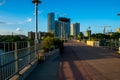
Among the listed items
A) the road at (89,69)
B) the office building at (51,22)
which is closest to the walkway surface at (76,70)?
the road at (89,69)

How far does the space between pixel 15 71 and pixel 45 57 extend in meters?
9.69

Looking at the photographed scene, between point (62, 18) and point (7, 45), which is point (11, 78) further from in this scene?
point (62, 18)

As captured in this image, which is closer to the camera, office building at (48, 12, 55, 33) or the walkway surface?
the walkway surface

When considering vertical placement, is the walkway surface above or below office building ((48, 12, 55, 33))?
below

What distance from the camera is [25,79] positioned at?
11.5 meters

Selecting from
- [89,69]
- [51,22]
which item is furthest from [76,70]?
[51,22]

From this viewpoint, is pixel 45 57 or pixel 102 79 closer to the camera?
pixel 102 79

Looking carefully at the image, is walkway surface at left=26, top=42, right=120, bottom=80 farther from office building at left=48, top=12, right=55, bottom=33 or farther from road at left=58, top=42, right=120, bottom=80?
office building at left=48, top=12, right=55, bottom=33

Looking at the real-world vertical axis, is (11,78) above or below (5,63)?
below

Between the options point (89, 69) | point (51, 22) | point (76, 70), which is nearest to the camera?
point (76, 70)

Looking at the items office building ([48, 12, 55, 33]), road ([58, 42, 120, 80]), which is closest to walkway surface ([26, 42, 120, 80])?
road ([58, 42, 120, 80])

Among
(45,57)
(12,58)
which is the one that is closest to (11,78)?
(12,58)

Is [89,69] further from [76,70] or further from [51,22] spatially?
[51,22]

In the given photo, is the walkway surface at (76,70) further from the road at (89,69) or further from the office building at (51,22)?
→ the office building at (51,22)
